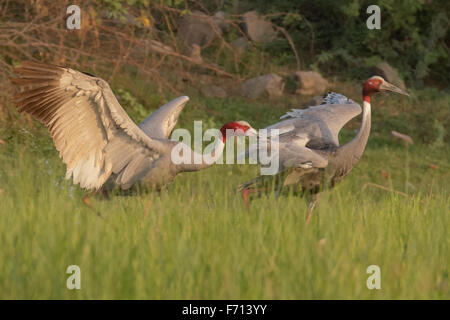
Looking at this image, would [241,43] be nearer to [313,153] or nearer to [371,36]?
[371,36]

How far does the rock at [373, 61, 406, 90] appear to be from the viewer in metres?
12.5

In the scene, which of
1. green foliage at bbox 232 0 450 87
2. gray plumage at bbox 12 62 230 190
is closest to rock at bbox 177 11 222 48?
green foliage at bbox 232 0 450 87

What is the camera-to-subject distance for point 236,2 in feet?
46.9

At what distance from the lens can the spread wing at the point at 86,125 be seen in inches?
170

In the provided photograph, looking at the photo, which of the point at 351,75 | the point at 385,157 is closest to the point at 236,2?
the point at 351,75

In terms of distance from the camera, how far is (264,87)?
11664 millimetres

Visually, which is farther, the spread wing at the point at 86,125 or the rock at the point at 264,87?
the rock at the point at 264,87

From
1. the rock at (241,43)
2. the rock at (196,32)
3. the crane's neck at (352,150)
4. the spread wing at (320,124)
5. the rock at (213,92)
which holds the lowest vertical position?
the crane's neck at (352,150)

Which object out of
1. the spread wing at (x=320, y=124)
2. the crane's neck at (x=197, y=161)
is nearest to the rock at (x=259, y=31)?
the spread wing at (x=320, y=124)

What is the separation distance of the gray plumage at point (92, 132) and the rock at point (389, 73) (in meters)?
8.26

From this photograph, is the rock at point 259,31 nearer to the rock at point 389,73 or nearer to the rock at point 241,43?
the rock at point 241,43

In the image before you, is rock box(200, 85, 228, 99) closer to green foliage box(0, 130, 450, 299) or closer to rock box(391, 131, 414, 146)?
rock box(391, 131, 414, 146)

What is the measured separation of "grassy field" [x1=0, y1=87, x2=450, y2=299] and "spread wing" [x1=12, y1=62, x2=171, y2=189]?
0.27m
